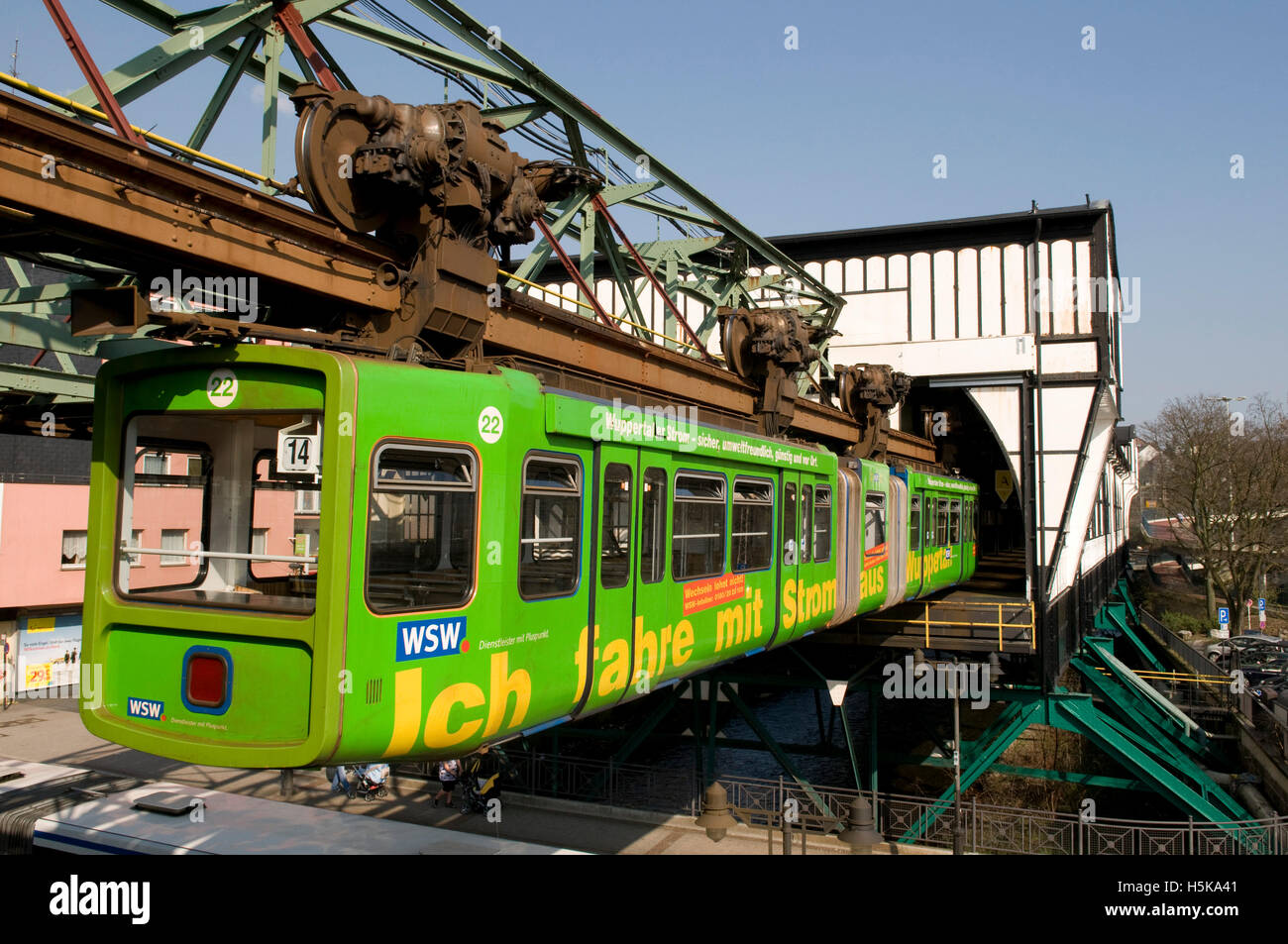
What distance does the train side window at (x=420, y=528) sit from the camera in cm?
487

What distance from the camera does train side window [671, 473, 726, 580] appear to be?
25.6 feet

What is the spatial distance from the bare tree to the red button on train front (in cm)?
4788

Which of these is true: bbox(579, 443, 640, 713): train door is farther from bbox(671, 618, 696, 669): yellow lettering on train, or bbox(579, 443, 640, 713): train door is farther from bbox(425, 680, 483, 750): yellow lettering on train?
bbox(425, 680, 483, 750): yellow lettering on train

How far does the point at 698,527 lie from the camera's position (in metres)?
8.19

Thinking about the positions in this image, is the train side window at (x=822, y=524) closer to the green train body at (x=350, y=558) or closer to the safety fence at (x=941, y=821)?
the safety fence at (x=941, y=821)

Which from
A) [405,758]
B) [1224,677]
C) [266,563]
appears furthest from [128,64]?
[1224,677]

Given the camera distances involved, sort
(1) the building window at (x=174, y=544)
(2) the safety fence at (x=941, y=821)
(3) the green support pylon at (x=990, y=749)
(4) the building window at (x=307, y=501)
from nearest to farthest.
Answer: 1. (4) the building window at (x=307, y=501)
2. (1) the building window at (x=174, y=544)
3. (2) the safety fence at (x=941, y=821)
4. (3) the green support pylon at (x=990, y=749)

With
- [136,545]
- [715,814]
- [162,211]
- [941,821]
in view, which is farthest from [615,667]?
[941,821]

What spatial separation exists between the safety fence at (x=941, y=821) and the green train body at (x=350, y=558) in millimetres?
7955

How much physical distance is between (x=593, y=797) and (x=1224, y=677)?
22.9 metres

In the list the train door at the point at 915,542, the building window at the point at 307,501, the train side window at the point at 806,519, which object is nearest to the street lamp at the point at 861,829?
the train side window at the point at 806,519

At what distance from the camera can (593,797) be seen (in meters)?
15.9
